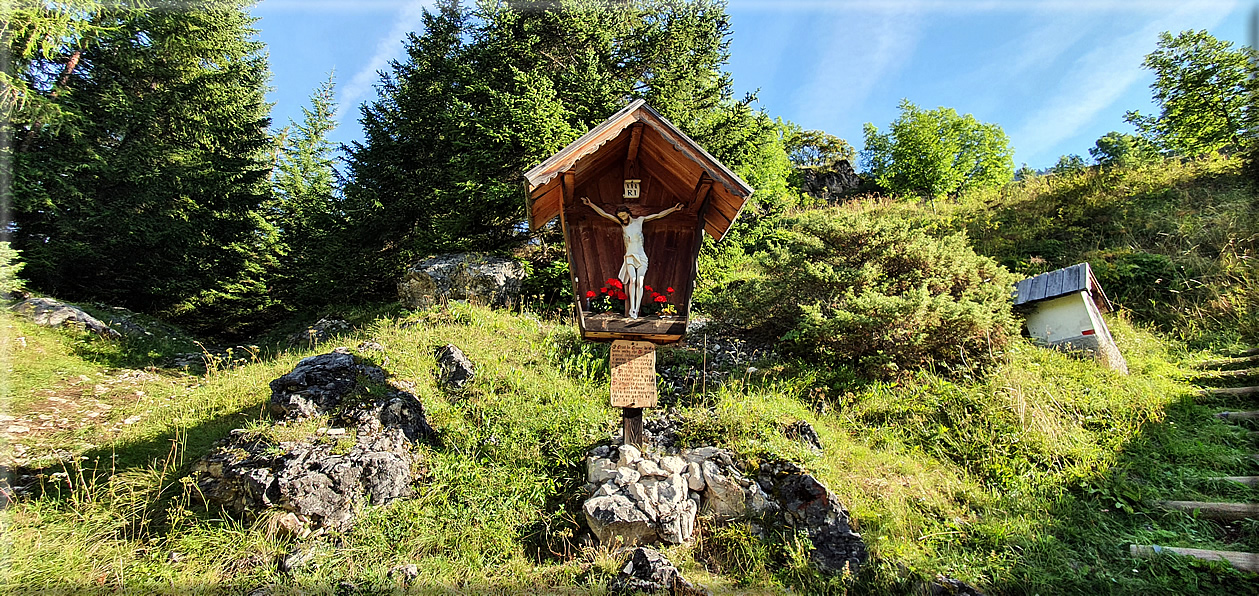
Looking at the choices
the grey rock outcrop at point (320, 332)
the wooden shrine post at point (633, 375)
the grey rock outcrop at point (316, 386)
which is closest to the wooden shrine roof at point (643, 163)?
the wooden shrine post at point (633, 375)

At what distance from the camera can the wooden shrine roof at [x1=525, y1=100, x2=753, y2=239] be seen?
5031mm

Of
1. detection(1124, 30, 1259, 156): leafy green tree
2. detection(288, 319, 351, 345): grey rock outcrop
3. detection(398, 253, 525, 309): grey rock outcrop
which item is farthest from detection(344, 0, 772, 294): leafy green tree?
detection(1124, 30, 1259, 156): leafy green tree

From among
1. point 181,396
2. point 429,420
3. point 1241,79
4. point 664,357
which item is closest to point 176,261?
point 181,396

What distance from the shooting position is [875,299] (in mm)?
7406

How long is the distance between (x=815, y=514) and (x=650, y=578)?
1753 millimetres

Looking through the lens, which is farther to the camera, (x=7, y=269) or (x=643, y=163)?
(x=7, y=269)

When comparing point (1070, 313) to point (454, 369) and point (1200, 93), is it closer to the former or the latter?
point (454, 369)

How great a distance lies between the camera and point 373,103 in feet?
46.7

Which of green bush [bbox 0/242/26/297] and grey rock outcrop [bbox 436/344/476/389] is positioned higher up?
green bush [bbox 0/242/26/297]

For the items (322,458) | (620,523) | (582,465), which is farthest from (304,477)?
(620,523)

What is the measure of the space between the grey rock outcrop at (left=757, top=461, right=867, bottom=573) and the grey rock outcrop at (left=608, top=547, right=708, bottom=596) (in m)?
1.26

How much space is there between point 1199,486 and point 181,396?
13.0 meters

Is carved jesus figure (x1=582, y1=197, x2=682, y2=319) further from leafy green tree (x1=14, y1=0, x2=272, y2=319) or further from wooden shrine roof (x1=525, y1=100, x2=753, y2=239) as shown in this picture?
leafy green tree (x1=14, y1=0, x2=272, y2=319)

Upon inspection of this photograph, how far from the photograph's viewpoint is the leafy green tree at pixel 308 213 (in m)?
12.4
